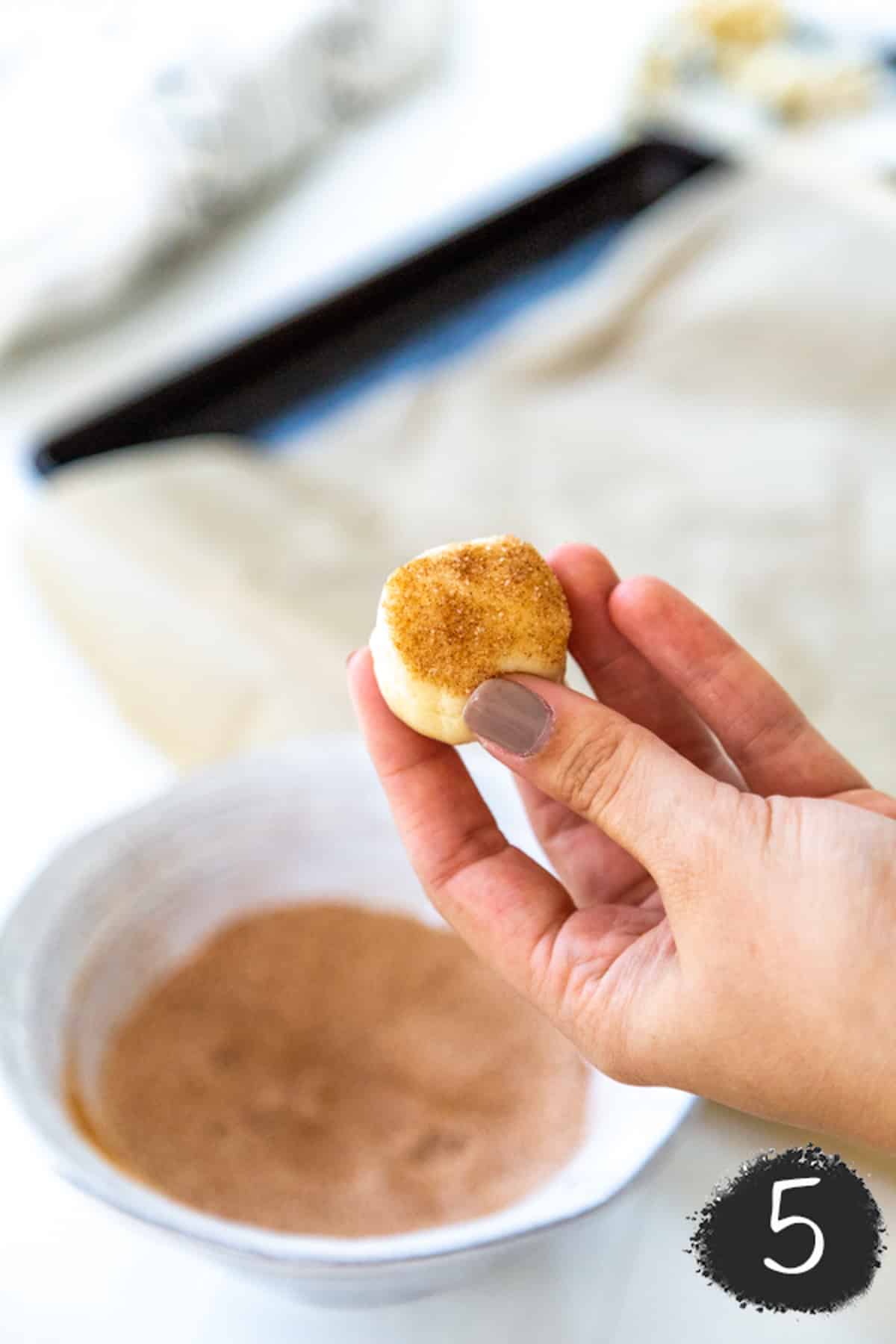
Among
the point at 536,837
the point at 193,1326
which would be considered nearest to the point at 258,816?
the point at 536,837

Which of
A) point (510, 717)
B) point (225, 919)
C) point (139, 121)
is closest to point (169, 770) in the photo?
point (225, 919)

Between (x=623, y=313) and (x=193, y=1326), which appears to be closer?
(x=193, y=1326)

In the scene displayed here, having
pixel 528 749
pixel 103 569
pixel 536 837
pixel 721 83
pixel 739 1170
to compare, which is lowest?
pixel 739 1170

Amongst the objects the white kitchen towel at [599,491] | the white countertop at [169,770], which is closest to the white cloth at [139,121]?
the white countertop at [169,770]

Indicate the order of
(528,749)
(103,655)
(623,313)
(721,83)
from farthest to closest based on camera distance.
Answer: (721,83)
(623,313)
(103,655)
(528,749)

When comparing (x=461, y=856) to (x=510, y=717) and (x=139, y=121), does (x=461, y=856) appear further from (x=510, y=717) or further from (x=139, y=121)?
(x=139, y=121)

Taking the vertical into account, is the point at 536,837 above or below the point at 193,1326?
above

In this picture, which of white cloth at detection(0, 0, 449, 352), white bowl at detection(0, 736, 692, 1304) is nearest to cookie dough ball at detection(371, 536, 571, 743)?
white bowl at detection(0, 736, 692, 1304)

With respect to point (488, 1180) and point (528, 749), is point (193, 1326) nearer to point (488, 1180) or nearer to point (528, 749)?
point (488, 1180)

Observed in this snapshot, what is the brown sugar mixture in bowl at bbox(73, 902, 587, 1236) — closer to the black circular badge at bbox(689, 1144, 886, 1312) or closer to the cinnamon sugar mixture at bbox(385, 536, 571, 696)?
the black circular badge at bbox(689, 1144, 886, 1312)
